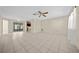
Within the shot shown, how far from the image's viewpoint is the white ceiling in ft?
6.03

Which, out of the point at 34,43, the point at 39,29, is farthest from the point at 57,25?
the point at 34,43

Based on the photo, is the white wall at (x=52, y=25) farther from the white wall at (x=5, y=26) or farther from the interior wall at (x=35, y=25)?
the white wall at (x=5, y=26)

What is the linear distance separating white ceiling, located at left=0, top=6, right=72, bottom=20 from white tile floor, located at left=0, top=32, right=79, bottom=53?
301mm

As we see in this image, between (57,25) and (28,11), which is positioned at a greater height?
(28,11)

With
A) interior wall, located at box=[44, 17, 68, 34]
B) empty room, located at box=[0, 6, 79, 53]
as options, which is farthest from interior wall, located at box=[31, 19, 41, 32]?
interior wall, located at box=[44, 17, 68, 34]

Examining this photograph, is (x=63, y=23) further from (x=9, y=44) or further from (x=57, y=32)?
(x=9, y=44)

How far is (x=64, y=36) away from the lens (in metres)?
1.85

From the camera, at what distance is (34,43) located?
6.13 feet

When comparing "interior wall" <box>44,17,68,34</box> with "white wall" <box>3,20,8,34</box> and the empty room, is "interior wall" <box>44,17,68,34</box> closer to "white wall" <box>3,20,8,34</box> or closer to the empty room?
the empty room

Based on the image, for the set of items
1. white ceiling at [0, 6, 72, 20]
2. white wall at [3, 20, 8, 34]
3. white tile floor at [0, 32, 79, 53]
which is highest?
white ceiling at [0, 6, 72, 20]

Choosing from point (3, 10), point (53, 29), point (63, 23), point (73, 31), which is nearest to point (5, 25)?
point (3, 10)

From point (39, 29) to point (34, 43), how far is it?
0.82 feet

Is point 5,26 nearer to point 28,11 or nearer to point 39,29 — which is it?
point 28,11
